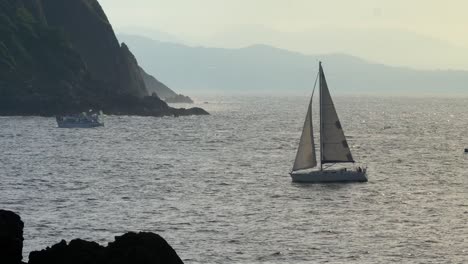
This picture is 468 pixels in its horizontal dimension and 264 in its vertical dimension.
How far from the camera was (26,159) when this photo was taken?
109 meters

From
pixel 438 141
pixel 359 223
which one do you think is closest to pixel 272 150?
pixel 438 141

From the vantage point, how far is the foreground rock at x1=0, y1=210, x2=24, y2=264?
2873 centimetres

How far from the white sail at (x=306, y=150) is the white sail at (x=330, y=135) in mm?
2092

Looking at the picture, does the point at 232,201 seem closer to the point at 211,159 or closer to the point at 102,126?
the point at 211,159

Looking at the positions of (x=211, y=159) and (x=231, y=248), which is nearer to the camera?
(x=231, y=248)

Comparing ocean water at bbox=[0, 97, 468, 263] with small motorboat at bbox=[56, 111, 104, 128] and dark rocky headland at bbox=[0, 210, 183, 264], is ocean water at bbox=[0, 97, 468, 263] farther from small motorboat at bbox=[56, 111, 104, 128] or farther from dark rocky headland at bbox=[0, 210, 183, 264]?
small motorboat at bbox=[56, 111, 104, 128]

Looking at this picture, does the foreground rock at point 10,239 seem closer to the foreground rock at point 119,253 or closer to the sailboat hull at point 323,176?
the foreground rock at point 119,253

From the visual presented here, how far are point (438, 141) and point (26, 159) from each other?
7688 centimetres

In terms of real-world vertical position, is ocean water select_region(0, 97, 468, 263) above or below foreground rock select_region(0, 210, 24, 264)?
below

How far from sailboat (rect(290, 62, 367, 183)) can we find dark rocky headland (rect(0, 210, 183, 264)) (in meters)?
55.3

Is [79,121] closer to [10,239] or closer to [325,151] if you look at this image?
[325,151]

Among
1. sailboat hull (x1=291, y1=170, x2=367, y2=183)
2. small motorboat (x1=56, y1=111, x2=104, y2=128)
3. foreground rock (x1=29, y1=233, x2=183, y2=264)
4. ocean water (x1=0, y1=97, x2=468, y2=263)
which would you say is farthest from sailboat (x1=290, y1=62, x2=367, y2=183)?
small motorboat (x1=56, y1=111, x2=104, y2=128)

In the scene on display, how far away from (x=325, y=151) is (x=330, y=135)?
160cm

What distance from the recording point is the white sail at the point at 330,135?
85500 mm
